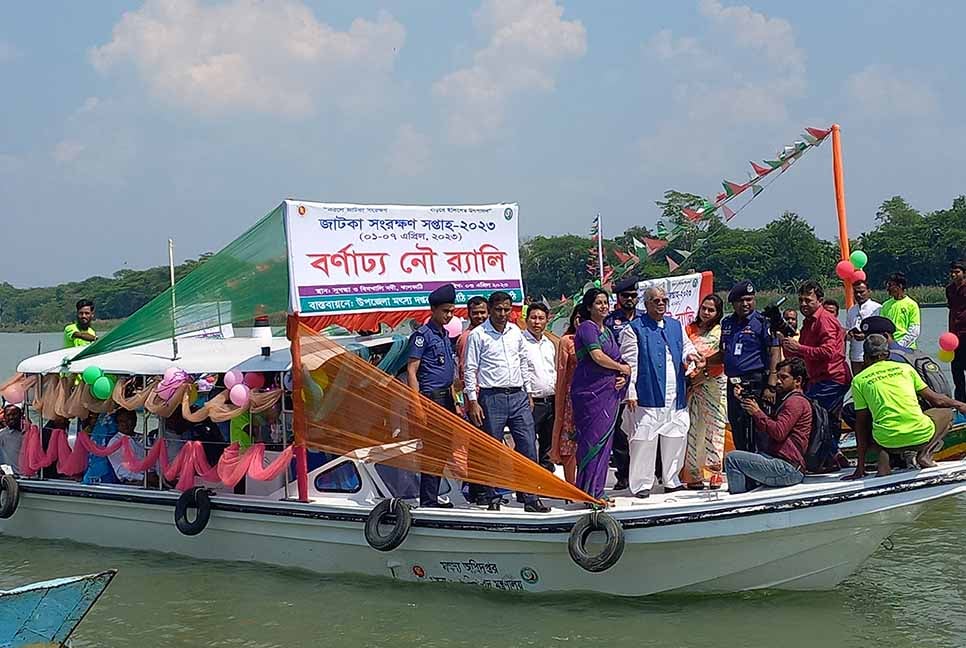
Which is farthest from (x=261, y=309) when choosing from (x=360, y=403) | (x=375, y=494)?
(x=375, y=494)

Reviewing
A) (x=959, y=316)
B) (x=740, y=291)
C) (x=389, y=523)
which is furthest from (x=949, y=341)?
(x=389, y=523)

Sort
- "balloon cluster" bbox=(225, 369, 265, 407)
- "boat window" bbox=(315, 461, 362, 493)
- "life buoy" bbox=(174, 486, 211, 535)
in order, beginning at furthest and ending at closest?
"life buoy" bbox=(174, 486, 211, 535) < "boat window" bbox=(315, 461, 362, 493) < "balloon cluster" bbox=(225, 369, 265, 407)

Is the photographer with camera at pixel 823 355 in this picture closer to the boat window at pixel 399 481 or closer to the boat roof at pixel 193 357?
the boat window at pixel 399 481

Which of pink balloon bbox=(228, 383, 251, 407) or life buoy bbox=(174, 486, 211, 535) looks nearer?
pink balloon bbox=(228, 383, 251, 407)

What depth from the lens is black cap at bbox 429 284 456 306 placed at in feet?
26.9

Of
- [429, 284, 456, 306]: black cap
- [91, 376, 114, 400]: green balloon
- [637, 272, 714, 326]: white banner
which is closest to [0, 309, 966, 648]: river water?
[91, 376, 114, 400]: green balloon

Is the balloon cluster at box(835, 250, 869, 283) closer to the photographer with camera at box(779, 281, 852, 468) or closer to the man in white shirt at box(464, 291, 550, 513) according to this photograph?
the photographer with camera at box(779, 281, 852, 468)

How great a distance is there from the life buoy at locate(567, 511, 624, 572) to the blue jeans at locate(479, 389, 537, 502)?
649 millimetres

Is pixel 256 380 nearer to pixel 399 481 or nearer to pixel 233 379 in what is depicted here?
pixel 233 379

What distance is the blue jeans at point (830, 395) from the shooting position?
8367 millimetres

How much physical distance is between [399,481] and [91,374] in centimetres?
305

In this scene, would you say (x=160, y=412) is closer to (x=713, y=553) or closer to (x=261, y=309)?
(x=261, y=309)

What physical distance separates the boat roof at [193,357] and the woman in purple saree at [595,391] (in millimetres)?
2125

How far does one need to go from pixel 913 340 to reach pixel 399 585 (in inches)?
211
